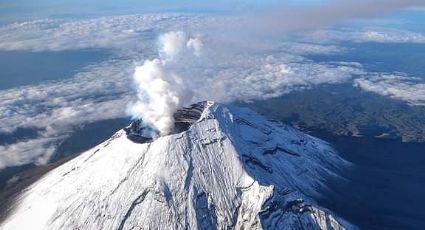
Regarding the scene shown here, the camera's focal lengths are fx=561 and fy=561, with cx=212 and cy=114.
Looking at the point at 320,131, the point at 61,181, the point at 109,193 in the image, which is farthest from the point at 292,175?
the point at 320,131

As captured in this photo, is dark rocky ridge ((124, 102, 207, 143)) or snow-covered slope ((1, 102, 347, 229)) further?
dark rocky ridge ((124, 102, 207, 143))

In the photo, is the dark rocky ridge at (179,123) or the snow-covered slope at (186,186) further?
the dark rocky ridge at (179,123)

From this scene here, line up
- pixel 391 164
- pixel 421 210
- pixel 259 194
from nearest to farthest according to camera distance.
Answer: pixel 259 194 → pixel 421 210 → pixel 391 164

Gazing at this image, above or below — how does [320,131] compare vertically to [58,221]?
below

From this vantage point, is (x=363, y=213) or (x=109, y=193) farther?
(x=363, y=213)

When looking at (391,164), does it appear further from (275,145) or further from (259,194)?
(259,194)

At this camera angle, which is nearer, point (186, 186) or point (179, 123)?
point (186, 186)

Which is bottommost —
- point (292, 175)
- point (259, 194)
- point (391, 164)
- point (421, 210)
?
point (391, 164)

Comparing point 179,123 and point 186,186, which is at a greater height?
point 179,123
